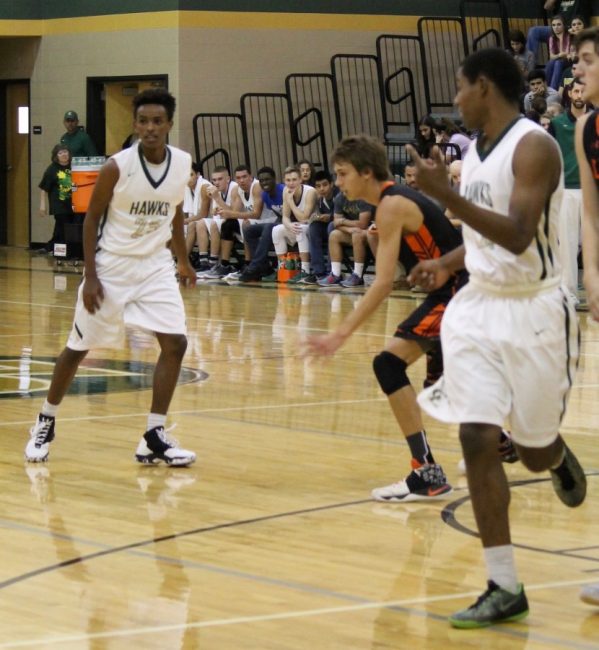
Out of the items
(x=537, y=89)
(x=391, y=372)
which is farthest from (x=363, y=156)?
(x=537, y=89)

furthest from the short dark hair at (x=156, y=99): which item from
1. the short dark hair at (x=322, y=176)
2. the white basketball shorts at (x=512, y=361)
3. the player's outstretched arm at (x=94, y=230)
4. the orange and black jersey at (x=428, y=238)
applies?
the short dark hair at (x=322, y=176)

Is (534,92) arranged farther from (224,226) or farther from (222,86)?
(222,86)

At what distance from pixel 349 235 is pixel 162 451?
33.7ft

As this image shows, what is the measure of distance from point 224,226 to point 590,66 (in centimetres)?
1438

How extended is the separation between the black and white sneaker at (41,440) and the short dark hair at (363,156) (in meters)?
2.01

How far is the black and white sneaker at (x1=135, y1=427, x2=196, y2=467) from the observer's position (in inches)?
283

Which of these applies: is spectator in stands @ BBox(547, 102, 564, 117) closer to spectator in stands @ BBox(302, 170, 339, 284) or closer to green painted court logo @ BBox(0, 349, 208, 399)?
spectator in stands @ BBox(302, 170, 339, 284)

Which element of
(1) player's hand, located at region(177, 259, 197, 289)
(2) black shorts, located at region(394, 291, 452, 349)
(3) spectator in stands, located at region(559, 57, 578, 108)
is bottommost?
(2) black shorts, located at region(394, 291, 452, 349)

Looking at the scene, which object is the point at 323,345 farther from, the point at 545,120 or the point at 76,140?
the point at 76,140

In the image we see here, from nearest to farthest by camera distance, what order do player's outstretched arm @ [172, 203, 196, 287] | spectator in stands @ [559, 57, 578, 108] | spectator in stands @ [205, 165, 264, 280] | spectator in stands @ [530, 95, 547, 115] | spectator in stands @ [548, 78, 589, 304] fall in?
player's outstretched arm @ [172, 203, 196, 287] → spectator in stands @ [548, 78, 589, 304] → spectator in stands @ [559, 57, 578, 108] → spectator in stands @ [530, 95, 547, 115] → spectator in stands @ [205, 165, 264, 280]

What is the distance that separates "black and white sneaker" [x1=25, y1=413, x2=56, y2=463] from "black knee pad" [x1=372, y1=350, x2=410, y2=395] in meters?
1.69

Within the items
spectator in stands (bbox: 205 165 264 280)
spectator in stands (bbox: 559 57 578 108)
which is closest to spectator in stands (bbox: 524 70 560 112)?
spectator in stands (bbox: 559 57 578 108)

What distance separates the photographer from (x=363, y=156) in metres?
6.37

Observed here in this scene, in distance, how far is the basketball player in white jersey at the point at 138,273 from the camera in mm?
7191
